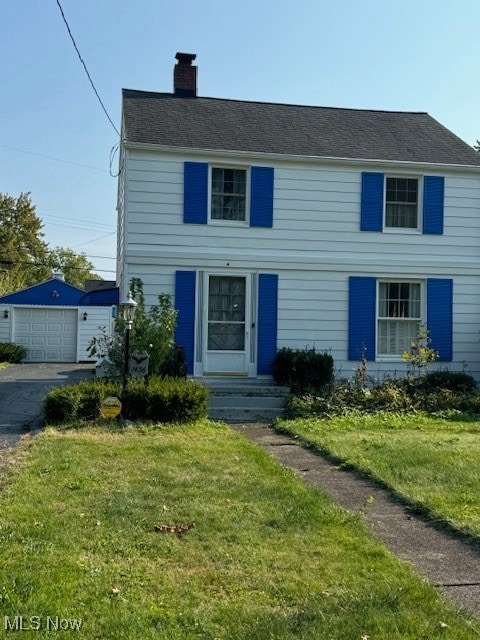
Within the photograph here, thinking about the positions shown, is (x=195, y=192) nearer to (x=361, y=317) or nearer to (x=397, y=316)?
(x=361, y=317)

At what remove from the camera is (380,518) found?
18.3 feet

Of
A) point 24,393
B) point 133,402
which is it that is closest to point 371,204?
point 133,402

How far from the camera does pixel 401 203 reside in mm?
14312

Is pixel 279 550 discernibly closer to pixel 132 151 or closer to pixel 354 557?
pixel 354 557

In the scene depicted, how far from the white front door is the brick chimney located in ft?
17.3

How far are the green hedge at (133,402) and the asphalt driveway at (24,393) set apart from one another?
431mm

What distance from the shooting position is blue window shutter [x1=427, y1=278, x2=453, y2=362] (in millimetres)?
14062

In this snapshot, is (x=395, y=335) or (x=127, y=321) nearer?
(x=127, y=321)

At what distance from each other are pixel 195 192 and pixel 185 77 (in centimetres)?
430

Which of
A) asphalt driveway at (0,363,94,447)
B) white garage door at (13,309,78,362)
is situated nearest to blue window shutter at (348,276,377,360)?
asphalt driveway at (0,363,94,447)

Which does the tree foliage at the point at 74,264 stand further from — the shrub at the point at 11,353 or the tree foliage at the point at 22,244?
the shrub at the point at 11,353

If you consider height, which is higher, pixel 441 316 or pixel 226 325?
pixel 441 316

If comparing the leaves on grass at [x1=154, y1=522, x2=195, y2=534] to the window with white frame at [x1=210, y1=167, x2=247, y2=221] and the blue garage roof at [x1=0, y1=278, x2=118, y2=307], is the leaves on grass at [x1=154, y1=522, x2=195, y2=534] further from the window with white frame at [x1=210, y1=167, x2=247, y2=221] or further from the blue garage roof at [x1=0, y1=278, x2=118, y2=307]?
the blue garage roof at [x1=0, y1=278, x2=118, y2=307]

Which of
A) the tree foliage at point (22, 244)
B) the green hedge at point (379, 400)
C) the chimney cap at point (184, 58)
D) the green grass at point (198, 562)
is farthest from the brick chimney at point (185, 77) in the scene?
the tree foliage at point (22, 244)
